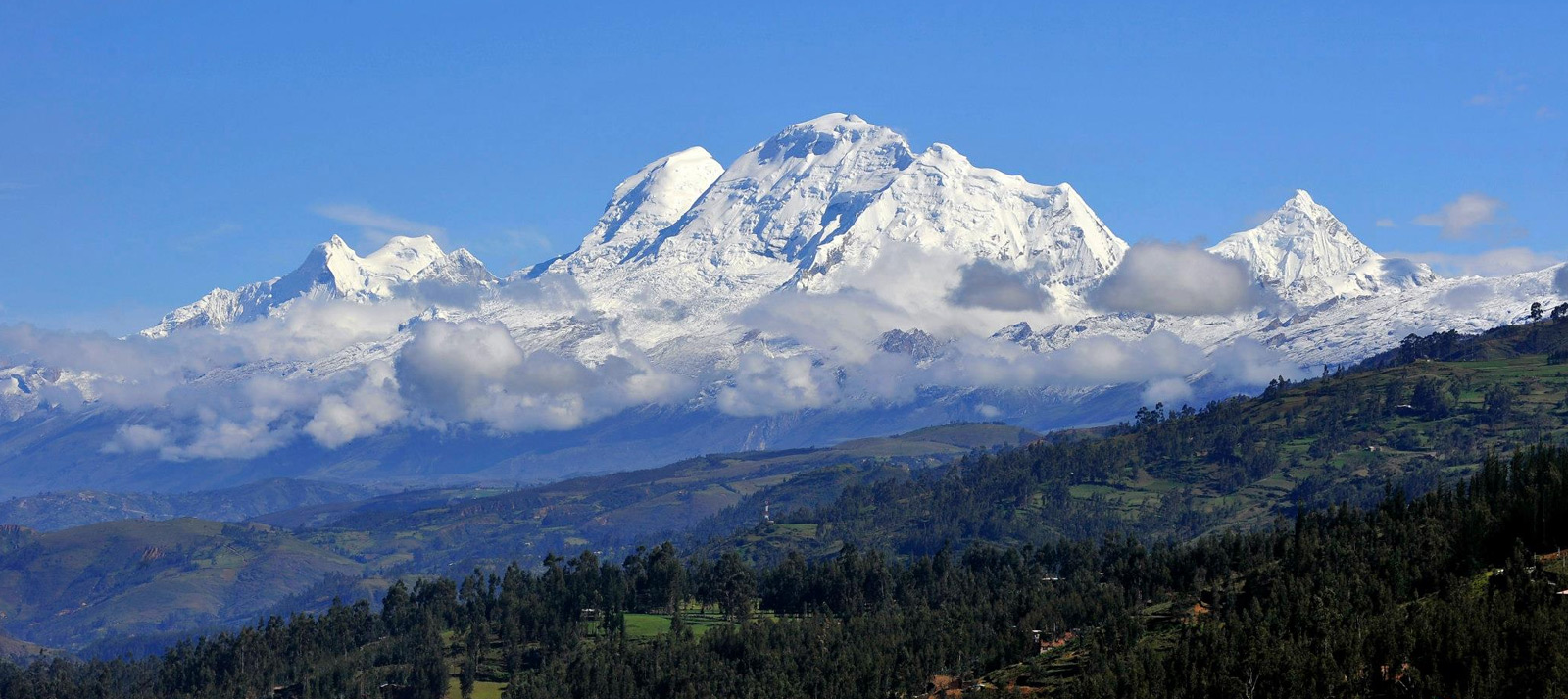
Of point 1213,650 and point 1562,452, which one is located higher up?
point 1562,452

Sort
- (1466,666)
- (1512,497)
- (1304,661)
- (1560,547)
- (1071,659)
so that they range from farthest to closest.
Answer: (1071,659) < (1512,497) < (1560,547) < (1304,661) < (1466,666)

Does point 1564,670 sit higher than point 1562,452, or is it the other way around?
point 1562,452

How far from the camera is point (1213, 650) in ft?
515

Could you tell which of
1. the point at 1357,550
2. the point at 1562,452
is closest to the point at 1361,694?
the point at 1357,550

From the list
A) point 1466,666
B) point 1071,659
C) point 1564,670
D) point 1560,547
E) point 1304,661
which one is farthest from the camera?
point 1071,659

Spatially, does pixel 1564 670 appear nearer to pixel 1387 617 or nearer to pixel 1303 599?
pixel 1387 617

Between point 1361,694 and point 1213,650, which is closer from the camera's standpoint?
point 1361,694

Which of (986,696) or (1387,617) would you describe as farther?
(986,696)

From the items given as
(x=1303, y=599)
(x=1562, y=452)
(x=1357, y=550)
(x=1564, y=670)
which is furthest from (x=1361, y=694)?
(x=1562, y=452)

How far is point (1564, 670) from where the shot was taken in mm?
123062

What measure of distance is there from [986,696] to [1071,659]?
18719 millimetres

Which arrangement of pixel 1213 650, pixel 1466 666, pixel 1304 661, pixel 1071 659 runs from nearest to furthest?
pixel 1466 666 → pixel 1304 661 → pixel 1213 650 → pixel 1071 659

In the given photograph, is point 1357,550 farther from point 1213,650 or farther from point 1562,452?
point 1213,650

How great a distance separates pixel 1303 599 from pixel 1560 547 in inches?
1052
